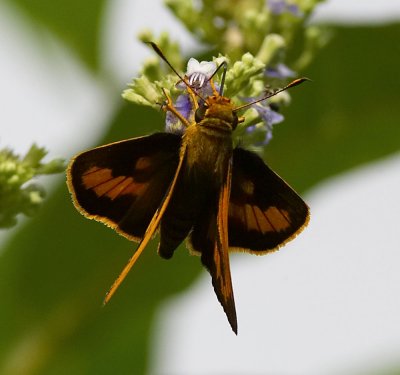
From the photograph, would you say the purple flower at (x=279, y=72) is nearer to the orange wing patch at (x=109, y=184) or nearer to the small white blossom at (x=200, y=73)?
the small white blossom at (x=200, y=73)

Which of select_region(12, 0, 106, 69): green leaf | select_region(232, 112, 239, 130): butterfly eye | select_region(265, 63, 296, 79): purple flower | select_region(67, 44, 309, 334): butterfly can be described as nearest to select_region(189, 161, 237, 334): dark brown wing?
select_region(67, 44, 309, 334): butterfly

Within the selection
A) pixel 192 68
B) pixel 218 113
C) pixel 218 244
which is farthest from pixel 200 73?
pixel 218 244

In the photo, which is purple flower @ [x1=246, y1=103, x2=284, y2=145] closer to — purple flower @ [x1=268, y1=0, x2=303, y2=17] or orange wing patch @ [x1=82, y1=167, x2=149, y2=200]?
orange wing patch @ [x1=82, y1=167, x2=149, y2=200]

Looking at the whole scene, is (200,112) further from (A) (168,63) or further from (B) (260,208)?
(B) (260,208)

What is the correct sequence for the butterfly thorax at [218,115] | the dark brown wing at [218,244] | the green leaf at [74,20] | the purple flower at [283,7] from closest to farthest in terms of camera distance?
1. the dark brown wing at [218,244]
2. the butterfly thorax at [218,115]
3. the purple flower at [283,7]
4. the green leaf at [74,20]

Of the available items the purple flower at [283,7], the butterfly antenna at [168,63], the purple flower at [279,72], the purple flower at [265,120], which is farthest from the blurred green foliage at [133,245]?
the butterfly antenna at [168,63]

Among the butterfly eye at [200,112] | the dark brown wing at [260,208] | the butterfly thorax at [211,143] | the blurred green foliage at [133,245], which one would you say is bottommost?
the blurred green foliage at [133,245]

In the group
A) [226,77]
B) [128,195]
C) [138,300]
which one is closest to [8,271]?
[138,300]

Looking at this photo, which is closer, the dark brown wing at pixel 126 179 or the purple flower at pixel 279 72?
the dark brown wing at pixel 126 179
